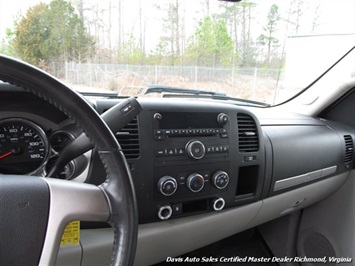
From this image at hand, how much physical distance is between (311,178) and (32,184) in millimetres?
1713

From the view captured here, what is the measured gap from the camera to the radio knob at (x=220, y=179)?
1405 millimetres

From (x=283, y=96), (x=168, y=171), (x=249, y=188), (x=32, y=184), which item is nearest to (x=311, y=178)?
(x=249, y=188)

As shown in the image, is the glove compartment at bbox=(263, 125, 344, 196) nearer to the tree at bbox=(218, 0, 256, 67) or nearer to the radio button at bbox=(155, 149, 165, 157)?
the tree at bbox=(218, 0, 256, 67)

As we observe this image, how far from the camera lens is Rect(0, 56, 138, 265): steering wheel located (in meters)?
0.74

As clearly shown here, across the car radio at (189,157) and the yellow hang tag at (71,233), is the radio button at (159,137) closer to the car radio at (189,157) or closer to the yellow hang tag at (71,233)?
the car radio at (189,157)

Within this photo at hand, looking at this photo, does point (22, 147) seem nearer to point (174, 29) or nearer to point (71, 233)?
point (71, 233)

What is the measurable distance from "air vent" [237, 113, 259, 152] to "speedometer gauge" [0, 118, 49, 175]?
88cm

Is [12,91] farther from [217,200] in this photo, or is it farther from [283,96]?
[283,96]

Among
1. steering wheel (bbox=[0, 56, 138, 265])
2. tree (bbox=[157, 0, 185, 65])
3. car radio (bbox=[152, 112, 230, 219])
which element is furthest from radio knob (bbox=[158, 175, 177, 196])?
tree (bbox=[157, 0, 185, 65])

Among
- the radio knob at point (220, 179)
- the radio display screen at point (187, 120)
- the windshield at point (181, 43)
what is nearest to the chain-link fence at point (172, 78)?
the windshield at point (181, 43)

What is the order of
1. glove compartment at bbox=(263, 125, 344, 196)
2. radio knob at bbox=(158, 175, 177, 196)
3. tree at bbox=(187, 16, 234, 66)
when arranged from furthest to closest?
1. tree at bbox=(187, 16, 234, 66)
2. glove compartment at bbox=(263, 125, 344, 196)
3. radio knob at bbox=(158, 175, 177, 196)

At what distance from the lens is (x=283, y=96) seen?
249 centimetres

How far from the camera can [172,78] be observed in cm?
182

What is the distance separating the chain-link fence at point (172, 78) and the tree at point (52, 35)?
2.6 inches
